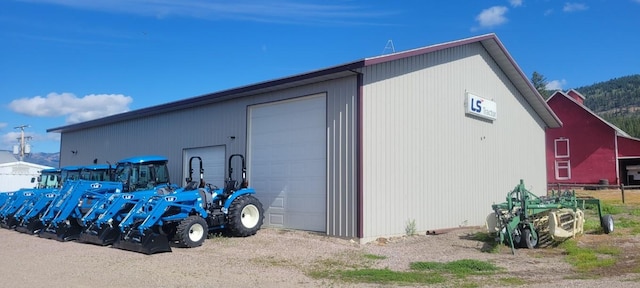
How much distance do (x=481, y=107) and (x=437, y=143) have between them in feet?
11.3

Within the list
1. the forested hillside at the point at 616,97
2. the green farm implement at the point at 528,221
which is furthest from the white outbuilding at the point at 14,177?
the forested hillside at the point at 616,97

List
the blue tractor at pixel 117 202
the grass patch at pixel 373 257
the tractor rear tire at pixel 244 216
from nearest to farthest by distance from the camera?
the grass patch at pixel 373 257
the blue tractor at pixel 117 202
the tractor rear tire at pixel 244 216

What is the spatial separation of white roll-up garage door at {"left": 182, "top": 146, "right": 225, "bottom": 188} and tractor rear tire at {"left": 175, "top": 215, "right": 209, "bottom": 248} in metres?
5.87

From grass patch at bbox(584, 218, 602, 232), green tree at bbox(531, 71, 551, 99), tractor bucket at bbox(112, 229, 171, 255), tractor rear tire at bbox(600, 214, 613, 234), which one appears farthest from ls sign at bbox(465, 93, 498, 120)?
green tree at bbox(531, 71, 551, 99)

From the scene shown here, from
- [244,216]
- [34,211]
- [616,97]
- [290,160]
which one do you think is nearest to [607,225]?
[290,160]

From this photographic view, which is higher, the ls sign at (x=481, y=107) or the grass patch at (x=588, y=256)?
the ls sign at (x=481, y=107)

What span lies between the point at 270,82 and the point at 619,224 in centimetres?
1279

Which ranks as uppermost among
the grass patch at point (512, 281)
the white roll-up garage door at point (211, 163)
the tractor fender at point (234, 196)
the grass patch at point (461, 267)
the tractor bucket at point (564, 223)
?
the white roll-up garage door at point (211, 163)

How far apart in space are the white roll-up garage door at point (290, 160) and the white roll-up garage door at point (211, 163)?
190 cm

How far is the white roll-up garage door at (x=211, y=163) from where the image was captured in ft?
62.3

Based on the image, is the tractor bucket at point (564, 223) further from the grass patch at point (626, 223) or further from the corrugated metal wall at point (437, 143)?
the grass patch at point (626, 223)

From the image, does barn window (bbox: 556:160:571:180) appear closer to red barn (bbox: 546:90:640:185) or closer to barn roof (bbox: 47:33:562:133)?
red barn (bbox: 546:90:640:185)

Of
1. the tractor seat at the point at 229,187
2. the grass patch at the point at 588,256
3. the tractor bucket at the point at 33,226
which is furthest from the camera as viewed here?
the tractor bucket at the point at 33,226

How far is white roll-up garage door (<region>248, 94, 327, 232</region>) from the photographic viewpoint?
15273mm
